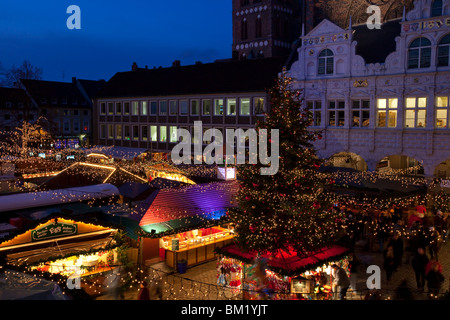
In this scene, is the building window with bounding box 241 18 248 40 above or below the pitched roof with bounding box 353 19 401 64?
above

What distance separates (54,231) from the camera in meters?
11.6

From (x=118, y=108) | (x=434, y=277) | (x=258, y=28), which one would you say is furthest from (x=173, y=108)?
(x=434, y=277)

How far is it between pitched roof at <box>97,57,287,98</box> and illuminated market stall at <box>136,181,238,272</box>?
56.7 ft

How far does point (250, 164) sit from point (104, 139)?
121 ft

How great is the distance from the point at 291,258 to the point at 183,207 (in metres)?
5.36

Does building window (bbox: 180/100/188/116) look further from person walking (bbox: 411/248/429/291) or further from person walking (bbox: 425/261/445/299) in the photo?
person walking (bbox: 425/261/445/299)

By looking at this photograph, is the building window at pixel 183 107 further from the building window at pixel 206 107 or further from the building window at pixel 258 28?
the building window at pixel 258 28

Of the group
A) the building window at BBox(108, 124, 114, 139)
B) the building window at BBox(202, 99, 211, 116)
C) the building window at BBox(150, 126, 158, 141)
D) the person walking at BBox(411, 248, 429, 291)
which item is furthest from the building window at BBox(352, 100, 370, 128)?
the building window at BBox(108, 124, 114, 139)

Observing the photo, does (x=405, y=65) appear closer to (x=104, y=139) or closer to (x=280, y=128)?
(x=280, y=128)

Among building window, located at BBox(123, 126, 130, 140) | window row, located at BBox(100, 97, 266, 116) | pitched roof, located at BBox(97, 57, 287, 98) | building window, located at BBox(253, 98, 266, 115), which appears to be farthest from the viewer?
building window, located at BBox(123, 126, 130, 140)

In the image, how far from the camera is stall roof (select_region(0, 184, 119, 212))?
46.6 ft

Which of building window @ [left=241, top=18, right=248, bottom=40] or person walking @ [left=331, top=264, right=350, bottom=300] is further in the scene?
building window @ [left=241, top=18, right=248, bottom=40]

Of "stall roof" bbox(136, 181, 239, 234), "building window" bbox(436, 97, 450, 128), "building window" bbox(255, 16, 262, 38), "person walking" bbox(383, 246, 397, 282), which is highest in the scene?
"building window" bbox(255, 16, 262, 38)
